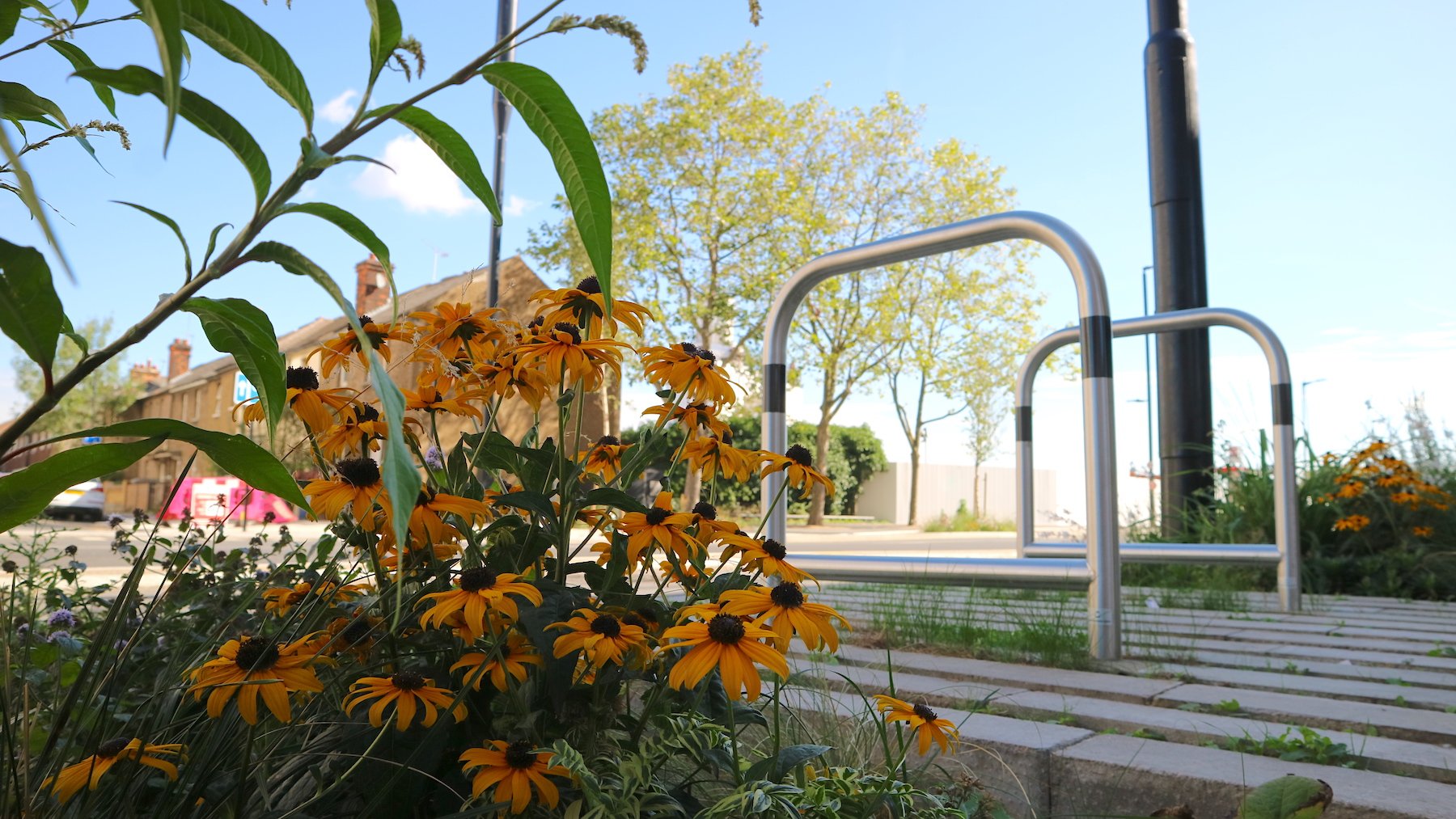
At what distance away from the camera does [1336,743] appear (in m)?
1.59

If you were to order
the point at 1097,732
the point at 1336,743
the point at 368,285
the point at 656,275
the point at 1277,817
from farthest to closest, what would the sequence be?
the point at 368,285
the point at 656,275
the point at 1097,732
the point at 1336,743
the point at 1277,817

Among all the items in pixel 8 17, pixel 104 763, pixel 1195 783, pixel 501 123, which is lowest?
pixel 1195 783

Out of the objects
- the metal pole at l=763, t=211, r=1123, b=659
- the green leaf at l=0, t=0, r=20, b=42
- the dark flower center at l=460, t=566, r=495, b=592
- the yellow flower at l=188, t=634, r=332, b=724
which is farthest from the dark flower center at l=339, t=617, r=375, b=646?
the metal pole at l=763, t=211, r=1123, b=659

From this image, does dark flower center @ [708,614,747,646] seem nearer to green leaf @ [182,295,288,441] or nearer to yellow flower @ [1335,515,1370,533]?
green leaf @ [182,295,288,441]

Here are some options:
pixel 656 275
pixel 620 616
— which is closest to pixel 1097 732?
pixel 620 616

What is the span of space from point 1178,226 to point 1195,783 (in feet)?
17.1

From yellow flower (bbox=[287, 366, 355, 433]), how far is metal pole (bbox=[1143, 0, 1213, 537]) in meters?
5.63

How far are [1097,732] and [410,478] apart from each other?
156 cm

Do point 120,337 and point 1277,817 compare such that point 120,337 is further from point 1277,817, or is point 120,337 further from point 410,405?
point 1277,817

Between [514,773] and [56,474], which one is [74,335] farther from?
[514,773]

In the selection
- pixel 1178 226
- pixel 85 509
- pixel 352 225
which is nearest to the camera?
pixel 352 225

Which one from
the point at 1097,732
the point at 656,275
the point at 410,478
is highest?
the point at 656,275

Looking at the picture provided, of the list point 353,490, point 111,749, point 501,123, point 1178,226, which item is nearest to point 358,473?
point 353,490

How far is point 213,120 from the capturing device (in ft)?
2.11
